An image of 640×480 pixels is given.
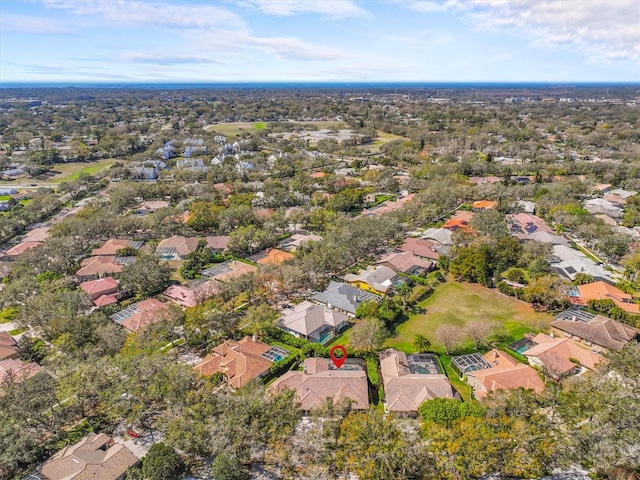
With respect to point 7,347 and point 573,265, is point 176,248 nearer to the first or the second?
point 7,347

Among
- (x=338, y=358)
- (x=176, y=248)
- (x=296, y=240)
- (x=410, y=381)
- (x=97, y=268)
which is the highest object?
(x=176, y=248)

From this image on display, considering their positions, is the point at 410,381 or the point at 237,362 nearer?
the point at 410,381

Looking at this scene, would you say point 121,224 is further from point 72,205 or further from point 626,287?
point 626,287

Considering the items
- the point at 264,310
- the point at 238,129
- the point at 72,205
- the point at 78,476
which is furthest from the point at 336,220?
the point at 238,129

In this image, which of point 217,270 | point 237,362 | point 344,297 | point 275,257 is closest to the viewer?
point 237,362

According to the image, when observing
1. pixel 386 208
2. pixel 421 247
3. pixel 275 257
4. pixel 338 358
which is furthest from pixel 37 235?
pixel 421 247

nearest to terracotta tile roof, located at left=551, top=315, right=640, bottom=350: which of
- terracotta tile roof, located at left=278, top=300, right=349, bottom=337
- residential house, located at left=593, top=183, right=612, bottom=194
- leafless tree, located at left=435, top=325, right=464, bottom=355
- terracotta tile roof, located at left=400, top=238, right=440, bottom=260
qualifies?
leafless tree, located at left=435, top=325, right=464, bottom=355

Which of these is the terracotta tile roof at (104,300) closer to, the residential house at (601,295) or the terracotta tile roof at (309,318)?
the terracotta tile roof at (309,318)
